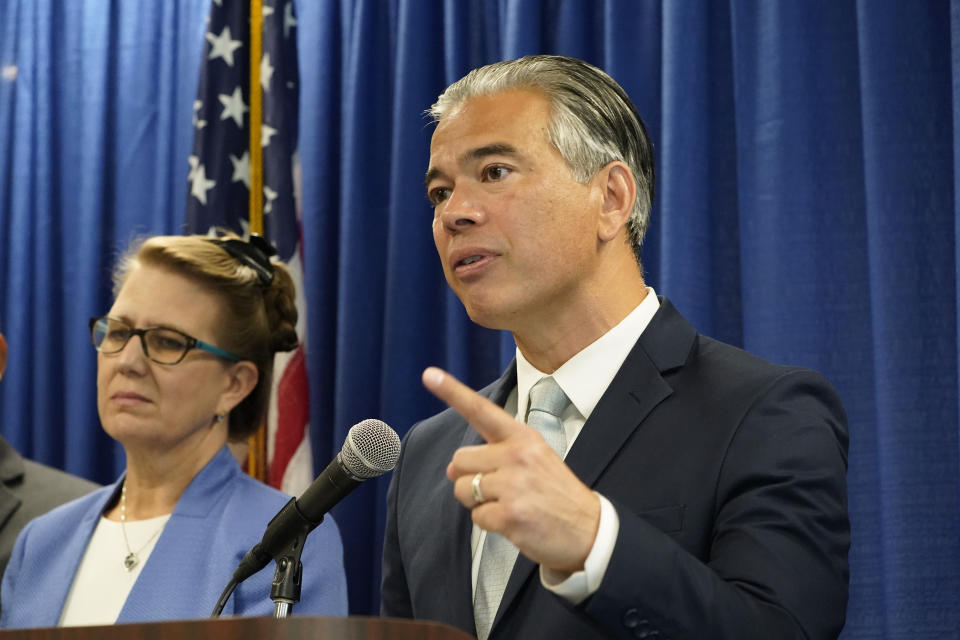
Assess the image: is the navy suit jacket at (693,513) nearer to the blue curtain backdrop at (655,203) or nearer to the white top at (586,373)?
the white top at (586,373)

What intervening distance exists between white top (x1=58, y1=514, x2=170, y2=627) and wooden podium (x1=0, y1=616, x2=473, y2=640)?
149 centimetres

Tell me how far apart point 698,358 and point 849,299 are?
966 millimetres

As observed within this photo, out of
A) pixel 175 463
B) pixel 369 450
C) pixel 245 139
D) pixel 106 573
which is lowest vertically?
pixel 106 573

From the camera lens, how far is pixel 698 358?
166 cm

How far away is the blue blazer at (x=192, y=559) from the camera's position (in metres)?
2.17

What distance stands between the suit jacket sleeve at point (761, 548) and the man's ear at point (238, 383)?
4.68ft

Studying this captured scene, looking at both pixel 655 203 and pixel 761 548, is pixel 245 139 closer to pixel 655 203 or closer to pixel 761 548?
pixel 655 203

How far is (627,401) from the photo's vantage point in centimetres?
158

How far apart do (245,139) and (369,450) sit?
2353 mm

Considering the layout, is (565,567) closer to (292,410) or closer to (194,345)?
(194,345)

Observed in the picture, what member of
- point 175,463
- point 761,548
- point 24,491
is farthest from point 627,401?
point 24,491

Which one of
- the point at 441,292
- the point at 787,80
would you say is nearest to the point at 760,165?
the point at 787,80

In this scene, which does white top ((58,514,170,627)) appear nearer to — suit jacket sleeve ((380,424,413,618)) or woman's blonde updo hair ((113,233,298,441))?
woman's blonde updo hair ((113,233,298,441))

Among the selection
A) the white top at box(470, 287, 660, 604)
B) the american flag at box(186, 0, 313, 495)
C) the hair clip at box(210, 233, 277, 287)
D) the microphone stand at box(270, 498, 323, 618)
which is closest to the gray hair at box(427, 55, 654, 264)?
the white top at box(470, 287, 660, 604)
